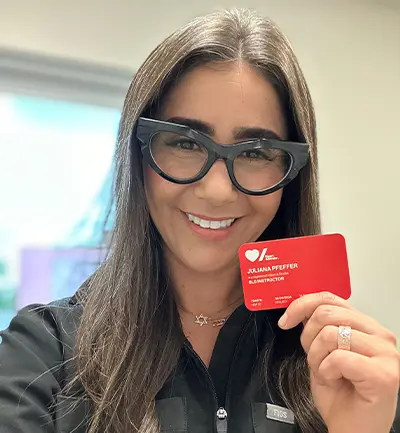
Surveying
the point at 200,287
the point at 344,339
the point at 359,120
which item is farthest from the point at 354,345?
the point at 359,120

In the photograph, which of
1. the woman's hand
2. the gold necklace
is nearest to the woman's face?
the gold necklace

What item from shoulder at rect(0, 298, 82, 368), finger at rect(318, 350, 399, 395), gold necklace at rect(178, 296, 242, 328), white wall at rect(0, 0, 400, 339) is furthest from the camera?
white wall at rect(0, 0, 400, 339)

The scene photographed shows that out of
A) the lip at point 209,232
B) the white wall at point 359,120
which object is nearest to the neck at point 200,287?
the lip at point 209,232

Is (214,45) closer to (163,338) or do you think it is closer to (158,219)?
(158,219)

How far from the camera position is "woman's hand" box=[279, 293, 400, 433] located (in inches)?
34.1

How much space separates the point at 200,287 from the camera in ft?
3.87

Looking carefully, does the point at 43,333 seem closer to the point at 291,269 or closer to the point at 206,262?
the point at 206,262

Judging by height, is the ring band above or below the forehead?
below

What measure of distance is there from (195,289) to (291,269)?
30 centimetres

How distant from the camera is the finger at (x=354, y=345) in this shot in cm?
87

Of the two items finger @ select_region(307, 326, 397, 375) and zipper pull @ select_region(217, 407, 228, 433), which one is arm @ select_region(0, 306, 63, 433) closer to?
zipper pull @ select_region(217, 407, 228, 433)

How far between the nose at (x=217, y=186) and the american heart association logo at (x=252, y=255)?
0.42 ft

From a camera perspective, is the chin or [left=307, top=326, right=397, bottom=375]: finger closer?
[left=307, top=326, right=397, bottom=375]: finger

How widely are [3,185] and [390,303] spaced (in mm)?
1648
